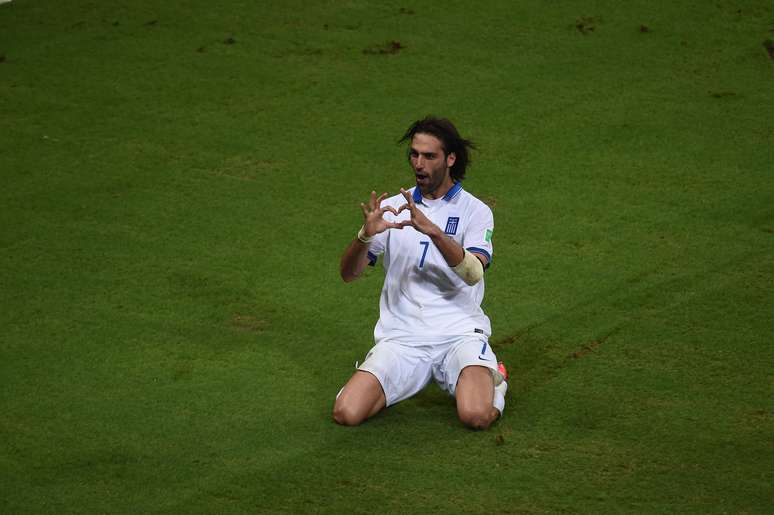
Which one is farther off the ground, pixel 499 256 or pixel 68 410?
pixel 499 256

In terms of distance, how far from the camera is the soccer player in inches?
197

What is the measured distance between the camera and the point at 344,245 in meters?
6.63

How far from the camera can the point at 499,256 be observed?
6477mm

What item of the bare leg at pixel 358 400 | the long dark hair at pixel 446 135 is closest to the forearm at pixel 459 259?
the long dark hair at pixel 446 135

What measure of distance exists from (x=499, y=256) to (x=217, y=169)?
6.68 feet

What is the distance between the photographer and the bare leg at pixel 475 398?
16.1ft

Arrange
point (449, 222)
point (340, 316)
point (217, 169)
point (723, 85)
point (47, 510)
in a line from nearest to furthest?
point (47, 510)
point (449, 222)
point (340, 316)
point (217, 169)
point (723, 85)

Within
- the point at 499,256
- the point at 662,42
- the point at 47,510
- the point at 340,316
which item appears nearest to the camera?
the point at 47,510

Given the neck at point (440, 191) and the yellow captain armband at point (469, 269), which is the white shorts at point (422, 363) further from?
the neck at point (440, 191)

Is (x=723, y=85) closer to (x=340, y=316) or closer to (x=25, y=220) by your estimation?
(x=340, y=316)

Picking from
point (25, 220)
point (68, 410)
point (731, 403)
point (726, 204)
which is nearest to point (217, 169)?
point (25, 220)

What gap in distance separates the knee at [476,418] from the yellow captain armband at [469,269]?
1.78 feet

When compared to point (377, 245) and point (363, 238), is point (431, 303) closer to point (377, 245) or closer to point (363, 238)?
point (377, 245)

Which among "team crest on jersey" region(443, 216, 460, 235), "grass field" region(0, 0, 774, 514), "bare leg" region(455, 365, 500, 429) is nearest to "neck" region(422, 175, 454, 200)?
"team crest on jersey" region(443, 216, 460, 235)
